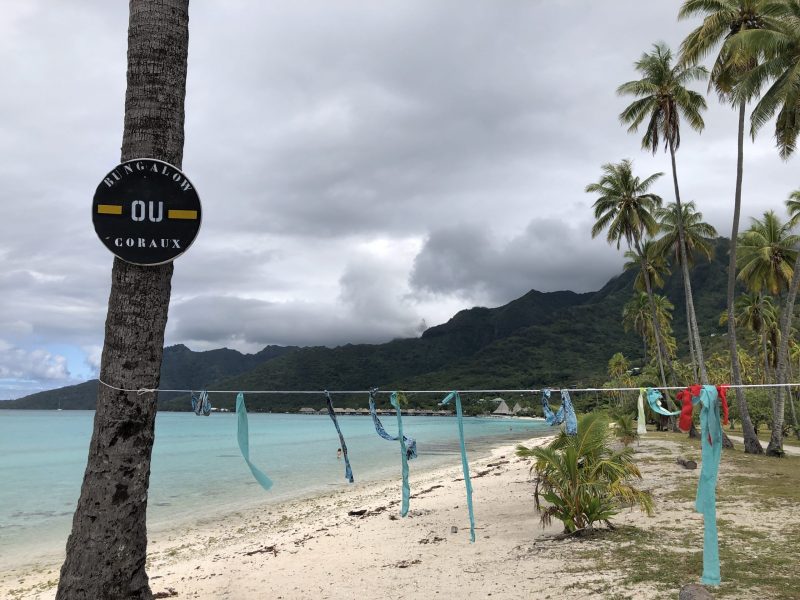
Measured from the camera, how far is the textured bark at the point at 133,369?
11.8 feet

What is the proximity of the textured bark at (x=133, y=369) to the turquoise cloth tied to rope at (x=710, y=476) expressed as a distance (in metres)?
4.76

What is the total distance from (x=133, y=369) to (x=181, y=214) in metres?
1.15

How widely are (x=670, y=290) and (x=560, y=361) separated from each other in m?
43.8

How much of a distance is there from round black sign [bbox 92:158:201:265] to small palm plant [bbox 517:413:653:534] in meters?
6.05

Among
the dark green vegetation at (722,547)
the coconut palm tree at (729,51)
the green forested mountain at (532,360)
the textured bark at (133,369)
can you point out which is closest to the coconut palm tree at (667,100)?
the coconut palm tree at (729,51)

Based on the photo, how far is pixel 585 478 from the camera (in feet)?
25.1

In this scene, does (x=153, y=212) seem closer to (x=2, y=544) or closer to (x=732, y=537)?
(x=732, y=537)

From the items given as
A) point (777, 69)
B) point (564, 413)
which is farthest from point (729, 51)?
point (564, 413)

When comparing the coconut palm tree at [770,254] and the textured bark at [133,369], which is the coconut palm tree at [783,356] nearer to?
the coconut palm tree at [770,254]

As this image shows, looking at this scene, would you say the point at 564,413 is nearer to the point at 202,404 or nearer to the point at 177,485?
the point at 202,404

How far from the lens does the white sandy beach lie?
612 centimetres

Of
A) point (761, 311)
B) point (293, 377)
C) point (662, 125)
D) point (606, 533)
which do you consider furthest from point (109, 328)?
point (293, 377)

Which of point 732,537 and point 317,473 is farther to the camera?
point 317,473

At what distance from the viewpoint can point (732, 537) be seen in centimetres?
710
